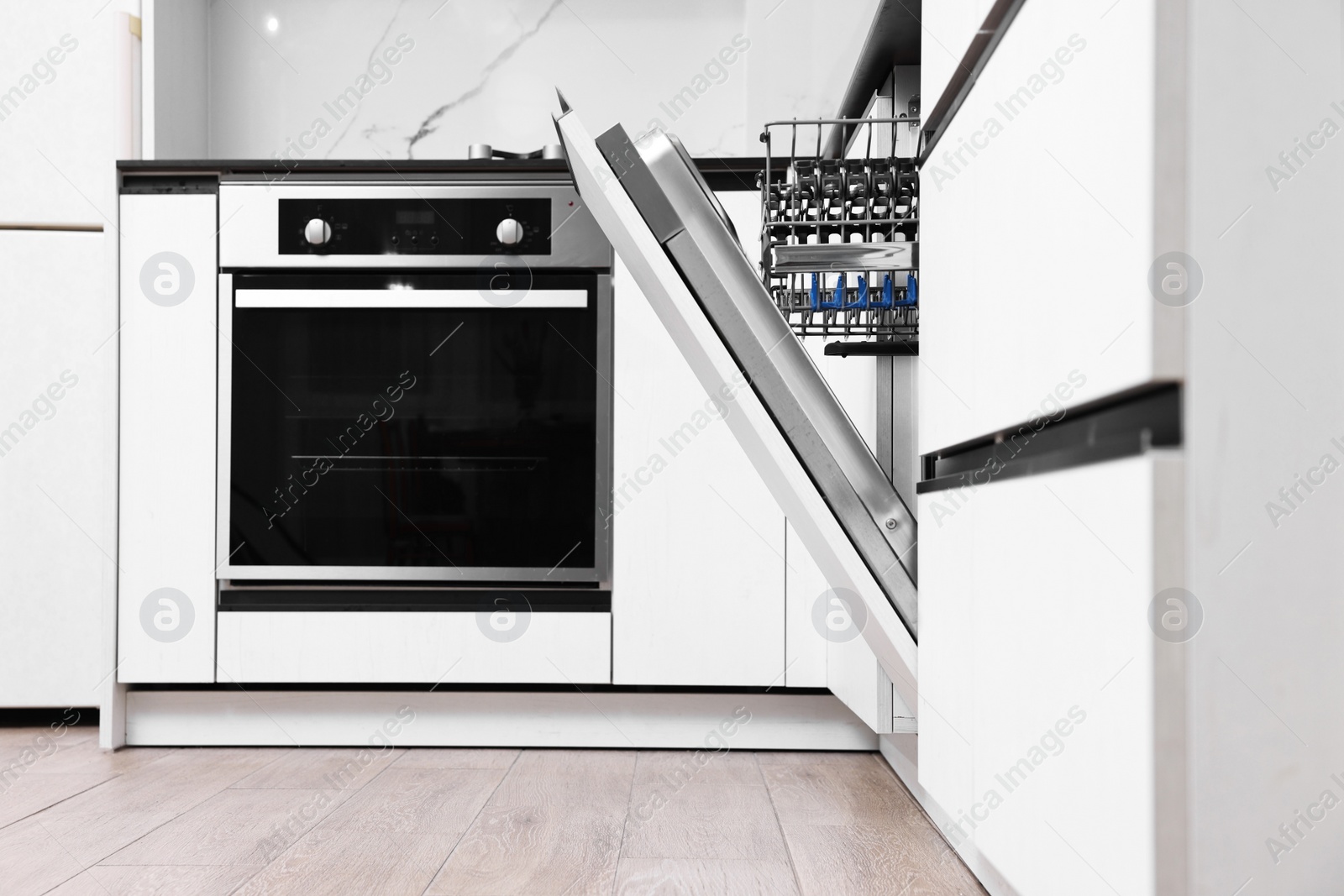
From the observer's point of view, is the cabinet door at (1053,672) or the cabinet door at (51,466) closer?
the cabinet door at (1053,672)

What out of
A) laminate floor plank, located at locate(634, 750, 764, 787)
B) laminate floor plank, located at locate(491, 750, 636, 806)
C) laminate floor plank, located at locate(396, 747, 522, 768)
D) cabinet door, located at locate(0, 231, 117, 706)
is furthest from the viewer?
cabinet door, located at locate(0, 231, 117, 706)

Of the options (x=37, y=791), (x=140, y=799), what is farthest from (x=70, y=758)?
(x=140, y=799)

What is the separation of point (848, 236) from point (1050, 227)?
0.46 meters

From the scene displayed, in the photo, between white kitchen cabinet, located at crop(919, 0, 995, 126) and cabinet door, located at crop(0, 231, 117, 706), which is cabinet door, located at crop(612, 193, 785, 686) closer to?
white kitchen cabinet, located at crop(919, 0, 995, 126)

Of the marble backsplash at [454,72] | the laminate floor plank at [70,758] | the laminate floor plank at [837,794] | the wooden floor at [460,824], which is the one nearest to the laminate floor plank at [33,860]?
the wooden floor at [460,824]

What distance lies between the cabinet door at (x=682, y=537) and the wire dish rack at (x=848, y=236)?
1.79 feet

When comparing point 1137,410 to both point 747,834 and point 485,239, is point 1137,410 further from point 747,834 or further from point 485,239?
point 485,239

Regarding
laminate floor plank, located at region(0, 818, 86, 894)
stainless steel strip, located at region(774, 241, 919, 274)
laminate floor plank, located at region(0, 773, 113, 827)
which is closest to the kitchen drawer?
laminate floor plank, located at region(0, 773, 113, 827)

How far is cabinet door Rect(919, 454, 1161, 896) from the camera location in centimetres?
53

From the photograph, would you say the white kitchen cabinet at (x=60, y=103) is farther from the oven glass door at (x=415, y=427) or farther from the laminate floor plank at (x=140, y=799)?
the laminate floor plank at (x=140, y=799)

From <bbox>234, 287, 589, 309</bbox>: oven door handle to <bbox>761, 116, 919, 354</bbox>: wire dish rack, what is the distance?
25.4 inches

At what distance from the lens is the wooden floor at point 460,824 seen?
1140 millimetres

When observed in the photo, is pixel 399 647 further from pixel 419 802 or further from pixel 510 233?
pixel 510 233

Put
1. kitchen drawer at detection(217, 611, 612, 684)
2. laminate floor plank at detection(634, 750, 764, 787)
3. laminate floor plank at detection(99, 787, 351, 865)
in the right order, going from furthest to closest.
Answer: kitchen drawer at detection(217, 611, 612, 684) < laminate floor plank at detection(634, 750, 764, 787) < laminate floor plank at detection(99, 787, 351, 865)
